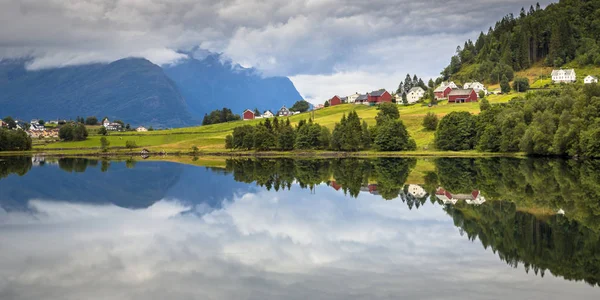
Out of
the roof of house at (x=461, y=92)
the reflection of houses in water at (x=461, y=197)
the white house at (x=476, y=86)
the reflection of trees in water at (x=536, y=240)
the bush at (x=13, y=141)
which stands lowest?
the reflection of houses in water at (x=461, y=197)

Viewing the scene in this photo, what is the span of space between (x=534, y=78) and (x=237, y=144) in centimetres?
9856

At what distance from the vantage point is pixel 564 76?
166875mm

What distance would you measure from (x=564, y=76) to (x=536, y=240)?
510 ft

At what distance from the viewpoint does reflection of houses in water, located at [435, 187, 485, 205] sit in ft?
137

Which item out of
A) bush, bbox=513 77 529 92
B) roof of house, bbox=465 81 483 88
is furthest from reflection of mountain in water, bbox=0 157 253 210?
roof of house, bbox=465 81 483 88

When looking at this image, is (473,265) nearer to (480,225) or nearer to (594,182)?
(480,225)

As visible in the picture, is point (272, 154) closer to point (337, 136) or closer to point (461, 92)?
point (337, 136)

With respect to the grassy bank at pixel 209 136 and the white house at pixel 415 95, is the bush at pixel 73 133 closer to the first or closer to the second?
the grassy bank at pixel 209 136

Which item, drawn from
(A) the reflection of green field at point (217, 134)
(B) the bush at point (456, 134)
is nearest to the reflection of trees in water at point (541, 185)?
(B) the bush at point (456, 134)

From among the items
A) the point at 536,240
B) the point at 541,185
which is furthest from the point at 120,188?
the point at 536,240

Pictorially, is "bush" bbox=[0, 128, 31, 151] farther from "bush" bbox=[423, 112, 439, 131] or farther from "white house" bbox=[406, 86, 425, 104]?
"white house" bbox=[406, 86, 425, 104]

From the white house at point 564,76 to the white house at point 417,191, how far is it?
12940cm

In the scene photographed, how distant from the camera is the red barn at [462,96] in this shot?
6481 inches

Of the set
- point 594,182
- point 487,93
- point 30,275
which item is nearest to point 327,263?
point 30,275
